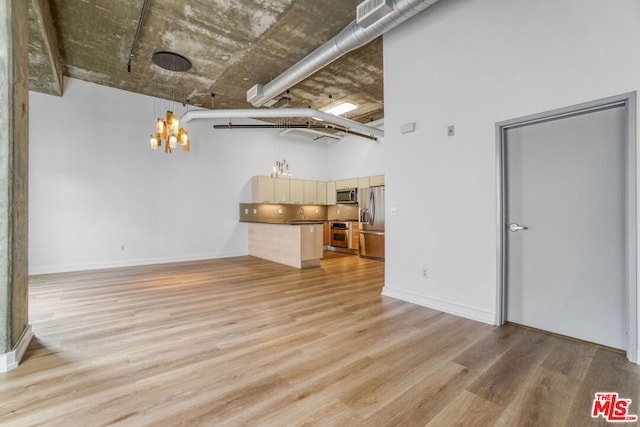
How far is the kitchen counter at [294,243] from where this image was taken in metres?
6.18

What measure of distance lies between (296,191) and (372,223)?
2.71 m

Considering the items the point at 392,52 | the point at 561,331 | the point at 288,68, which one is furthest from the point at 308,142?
the point at 561,331

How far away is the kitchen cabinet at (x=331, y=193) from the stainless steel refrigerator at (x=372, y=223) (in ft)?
6.00

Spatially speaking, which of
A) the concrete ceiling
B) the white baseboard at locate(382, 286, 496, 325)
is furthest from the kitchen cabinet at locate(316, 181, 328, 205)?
the white baseboard at locate(382, 286, 496, 325)

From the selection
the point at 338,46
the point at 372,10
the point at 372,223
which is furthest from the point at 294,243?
the point at 372,10

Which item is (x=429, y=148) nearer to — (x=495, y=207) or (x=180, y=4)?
(x=495, y=207)

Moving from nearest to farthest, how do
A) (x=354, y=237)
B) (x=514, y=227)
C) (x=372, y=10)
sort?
(x=514, y=227) < (x=372, y=10) < (x=354, y=237)

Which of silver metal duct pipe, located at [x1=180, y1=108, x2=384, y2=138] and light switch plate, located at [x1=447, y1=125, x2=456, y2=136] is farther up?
silver metal duct pipe, located at [x1=180, y1=108, x2=384, y2=138]

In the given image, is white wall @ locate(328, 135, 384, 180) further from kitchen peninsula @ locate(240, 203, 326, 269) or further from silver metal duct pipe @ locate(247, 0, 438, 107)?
silver metal duct pipe @ locate(247, 0, 438, 107)

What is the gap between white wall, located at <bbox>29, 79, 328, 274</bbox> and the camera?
560 centimetres

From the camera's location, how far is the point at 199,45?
15.1 feet

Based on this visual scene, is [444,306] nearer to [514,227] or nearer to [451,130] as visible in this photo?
[514,227]

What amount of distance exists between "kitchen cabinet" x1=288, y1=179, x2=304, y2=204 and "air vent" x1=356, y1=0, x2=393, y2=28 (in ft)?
18.6

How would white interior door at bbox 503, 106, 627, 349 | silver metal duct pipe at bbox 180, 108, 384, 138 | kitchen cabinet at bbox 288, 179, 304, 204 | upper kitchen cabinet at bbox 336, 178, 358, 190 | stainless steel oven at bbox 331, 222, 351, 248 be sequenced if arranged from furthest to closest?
upper kitchen cabinet at bbox 336, 178, 358, 190 → kitchen cabinet at bbox 288, 179, 304, 204 → stainless steel oven at bbox 331, 222, 351, 248 → silver metal duct pipe at bbox 180, 108, 384, 138 → white interior door at bbox 503, 106, 627, 349
